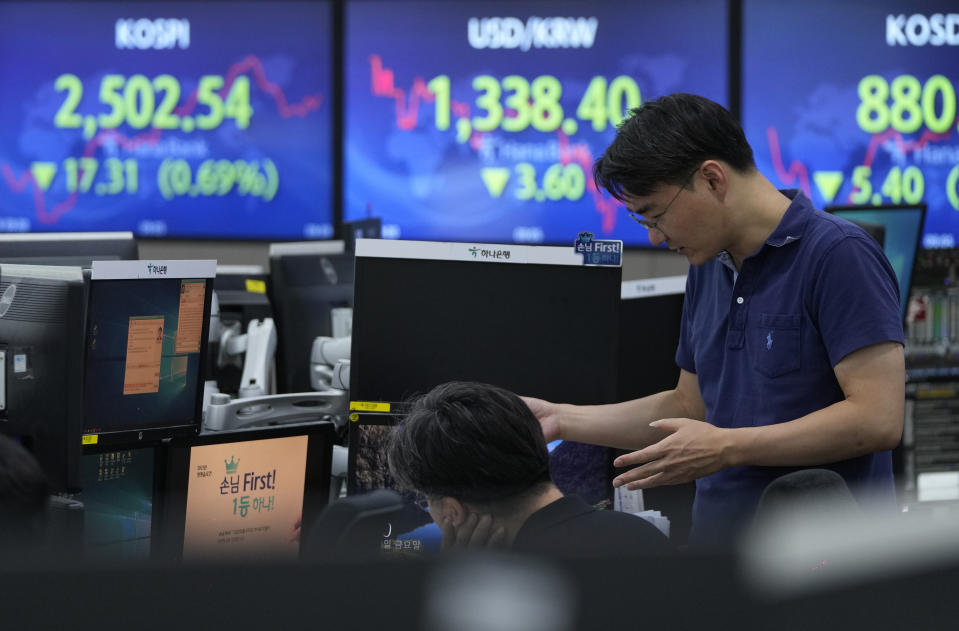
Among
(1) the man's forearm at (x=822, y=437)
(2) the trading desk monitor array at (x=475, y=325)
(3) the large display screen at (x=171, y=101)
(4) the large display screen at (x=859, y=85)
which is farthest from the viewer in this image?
(3) the large display screen at (x=171, y=101)

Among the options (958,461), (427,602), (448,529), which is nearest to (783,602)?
(427,602)

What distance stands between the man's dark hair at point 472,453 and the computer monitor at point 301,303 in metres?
1.41

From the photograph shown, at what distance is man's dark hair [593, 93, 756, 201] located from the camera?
1482 mm

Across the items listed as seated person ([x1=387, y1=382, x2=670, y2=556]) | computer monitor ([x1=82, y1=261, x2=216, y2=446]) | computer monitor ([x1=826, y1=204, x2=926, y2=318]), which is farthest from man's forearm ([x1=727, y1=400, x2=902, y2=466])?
computer monitor ([x1=826, y1=204, x2=926, y2=318])

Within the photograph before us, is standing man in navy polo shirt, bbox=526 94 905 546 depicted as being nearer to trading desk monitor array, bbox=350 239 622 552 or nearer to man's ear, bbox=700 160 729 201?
man's ear, bbox=700 160 729 201

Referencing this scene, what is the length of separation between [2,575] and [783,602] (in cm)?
22

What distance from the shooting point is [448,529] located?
4.07 feet

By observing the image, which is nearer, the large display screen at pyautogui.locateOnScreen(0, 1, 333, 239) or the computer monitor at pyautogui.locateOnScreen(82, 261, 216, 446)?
the computer monitor at pyautogui.locateOnScreen(82, 261, 216, 446)

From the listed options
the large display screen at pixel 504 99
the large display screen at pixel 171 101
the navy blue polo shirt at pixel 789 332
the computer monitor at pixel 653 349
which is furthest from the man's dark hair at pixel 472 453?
the large display screen at pixel 171 101

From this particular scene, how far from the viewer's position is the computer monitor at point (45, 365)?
155cm

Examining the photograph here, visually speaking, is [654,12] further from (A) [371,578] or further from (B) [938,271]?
(A) [371,578]

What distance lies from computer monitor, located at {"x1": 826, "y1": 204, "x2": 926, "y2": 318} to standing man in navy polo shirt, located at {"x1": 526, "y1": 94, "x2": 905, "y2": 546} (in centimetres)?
192

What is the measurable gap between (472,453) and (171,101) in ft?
12.5

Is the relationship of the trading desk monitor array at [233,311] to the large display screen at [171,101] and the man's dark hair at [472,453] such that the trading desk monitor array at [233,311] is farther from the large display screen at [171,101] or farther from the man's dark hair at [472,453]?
the large display screen at [171,101]
